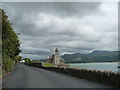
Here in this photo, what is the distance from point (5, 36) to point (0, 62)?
15.9ft

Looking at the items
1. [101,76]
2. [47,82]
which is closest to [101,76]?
[101,76]

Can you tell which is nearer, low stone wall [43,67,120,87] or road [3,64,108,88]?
low stone wall [43,67,120,87]

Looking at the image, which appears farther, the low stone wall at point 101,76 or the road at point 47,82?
the road at point 47,82

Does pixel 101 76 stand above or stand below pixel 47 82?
above

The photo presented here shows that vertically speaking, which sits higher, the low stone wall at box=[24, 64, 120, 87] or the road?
the low stone wall at box=[24, 64, 120, 87]

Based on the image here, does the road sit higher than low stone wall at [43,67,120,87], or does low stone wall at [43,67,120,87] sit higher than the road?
low stone wall at [43,67,120,87]

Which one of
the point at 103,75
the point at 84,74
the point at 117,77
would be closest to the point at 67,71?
the point at 84,74

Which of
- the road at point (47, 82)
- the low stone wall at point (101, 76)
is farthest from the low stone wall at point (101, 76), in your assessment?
the road at point (47, 82)

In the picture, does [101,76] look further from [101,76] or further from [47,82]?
[47,82]

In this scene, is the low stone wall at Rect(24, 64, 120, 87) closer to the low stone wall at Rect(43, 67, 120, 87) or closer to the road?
the low stone wall at Rect(43, 67, 120, 87)

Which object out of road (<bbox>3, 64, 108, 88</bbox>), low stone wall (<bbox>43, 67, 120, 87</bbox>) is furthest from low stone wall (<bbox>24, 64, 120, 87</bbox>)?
road (<bbox>3, 64, 108, 88</bbox>)

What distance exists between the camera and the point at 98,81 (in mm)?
13773

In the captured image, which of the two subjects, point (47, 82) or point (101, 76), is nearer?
point (101, 76)

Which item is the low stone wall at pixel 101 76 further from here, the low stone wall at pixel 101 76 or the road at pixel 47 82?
the road at pixel 47 82
